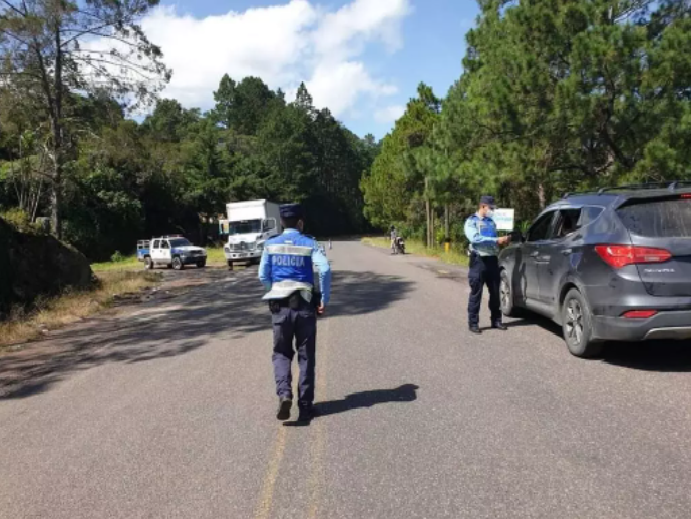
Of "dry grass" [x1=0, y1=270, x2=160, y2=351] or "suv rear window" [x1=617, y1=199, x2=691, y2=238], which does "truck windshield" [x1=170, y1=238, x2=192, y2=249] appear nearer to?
"dry grass" [x1=0, y1=270, x2=160, y2=351]

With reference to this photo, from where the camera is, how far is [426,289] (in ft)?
52.8

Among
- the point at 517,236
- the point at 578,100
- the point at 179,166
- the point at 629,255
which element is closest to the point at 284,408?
the point at 629,255

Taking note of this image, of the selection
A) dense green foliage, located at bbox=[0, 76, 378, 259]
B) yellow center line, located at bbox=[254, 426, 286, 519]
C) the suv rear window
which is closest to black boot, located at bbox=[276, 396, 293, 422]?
yellow center line, located at bbox=[254, 426, 286, 519]

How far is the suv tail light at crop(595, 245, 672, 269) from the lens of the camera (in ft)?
20.6

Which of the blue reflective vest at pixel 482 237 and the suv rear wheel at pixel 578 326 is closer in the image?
the suv rear wheel at pixel 578 326

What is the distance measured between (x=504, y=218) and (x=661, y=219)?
13830mm

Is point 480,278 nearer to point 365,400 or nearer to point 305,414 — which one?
point 365,400

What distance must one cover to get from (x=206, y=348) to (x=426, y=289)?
8005 mm

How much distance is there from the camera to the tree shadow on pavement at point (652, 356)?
6747 mm

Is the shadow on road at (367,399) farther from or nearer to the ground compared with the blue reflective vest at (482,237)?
nearer to the ground

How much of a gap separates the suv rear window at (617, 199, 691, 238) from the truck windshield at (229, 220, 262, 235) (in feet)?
88.6

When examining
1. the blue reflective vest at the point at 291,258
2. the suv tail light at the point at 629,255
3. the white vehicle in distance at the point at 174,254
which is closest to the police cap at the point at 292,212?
the blue reflective vest at the point at 291,258

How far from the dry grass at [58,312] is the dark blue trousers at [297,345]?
719 centimetres

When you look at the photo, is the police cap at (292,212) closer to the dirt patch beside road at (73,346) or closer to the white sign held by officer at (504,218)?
the dirt patch beside road at (73,346)
